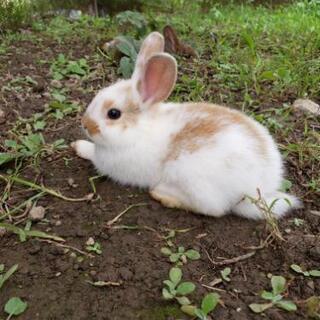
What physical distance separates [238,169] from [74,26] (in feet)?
12.5

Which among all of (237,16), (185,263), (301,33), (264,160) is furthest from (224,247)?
(237,16)

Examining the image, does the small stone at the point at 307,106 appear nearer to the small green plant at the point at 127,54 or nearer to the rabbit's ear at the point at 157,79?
the small green plant at the point at 127,54

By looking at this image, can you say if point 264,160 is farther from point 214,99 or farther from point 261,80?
point 261,80

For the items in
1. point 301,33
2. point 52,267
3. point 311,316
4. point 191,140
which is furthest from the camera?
point 301,33

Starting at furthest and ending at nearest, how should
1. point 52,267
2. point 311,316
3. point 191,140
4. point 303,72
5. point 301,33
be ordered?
point 301,33
point 303,72
point 191,140
point 52,267
point 311,316

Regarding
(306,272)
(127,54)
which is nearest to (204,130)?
(306,272)

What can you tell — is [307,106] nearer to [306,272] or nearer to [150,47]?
[150,47]

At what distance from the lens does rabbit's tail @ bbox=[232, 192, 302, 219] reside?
9.47 ft

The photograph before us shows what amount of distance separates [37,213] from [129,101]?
0.77 metres

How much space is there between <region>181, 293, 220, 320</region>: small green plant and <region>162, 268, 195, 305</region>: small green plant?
0.13 ft

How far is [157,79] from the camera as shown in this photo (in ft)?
9.96

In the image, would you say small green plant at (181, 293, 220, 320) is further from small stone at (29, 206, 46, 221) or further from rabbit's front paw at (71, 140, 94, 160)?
rabbit's front paw at (71, 140, 94, 160)

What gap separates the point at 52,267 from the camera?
2.56 metres

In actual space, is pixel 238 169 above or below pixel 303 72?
above
